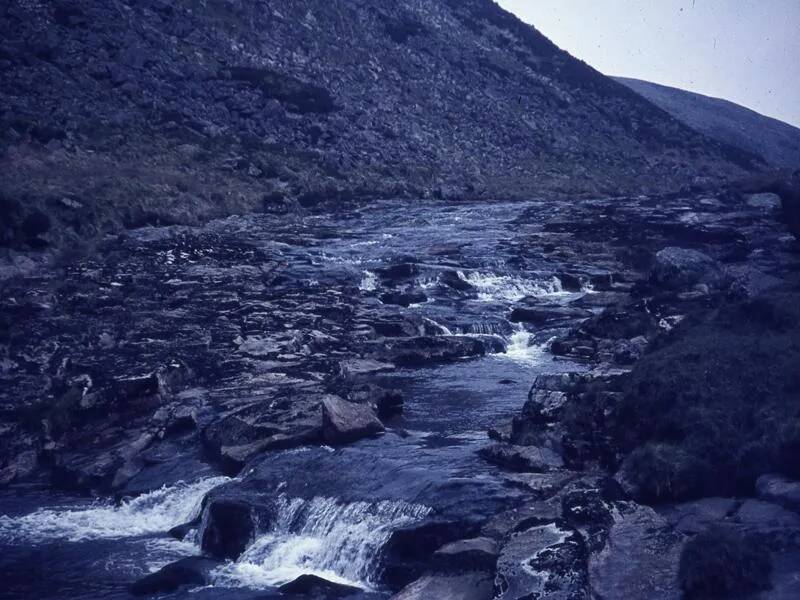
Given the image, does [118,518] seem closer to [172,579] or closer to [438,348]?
[172,579]

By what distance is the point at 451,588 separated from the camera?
9578mm

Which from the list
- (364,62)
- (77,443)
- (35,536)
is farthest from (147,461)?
(364,62)

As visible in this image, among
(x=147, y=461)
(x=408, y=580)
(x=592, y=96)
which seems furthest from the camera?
(x=592, y=96)

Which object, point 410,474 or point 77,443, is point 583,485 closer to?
point 410,474

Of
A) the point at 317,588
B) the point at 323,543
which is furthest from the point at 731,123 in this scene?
the point at 317,588

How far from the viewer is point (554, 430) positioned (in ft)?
43.0

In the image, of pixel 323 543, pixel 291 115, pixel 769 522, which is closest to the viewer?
pixel 769 522

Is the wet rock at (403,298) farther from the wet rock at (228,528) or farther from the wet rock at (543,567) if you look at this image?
the wet rock at (543,567)

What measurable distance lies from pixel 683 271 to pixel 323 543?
690 inches

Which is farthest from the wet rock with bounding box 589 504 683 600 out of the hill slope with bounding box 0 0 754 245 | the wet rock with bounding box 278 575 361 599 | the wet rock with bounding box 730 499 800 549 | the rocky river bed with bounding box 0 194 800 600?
the hill slope with bounding box 0 0 754 245

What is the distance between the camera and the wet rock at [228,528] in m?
12.3

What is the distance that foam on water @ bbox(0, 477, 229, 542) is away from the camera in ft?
43.5

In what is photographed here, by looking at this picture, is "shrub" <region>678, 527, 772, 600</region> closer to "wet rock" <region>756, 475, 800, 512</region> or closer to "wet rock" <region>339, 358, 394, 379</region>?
"wet rock" <region>756, 475, 800, 512</region>

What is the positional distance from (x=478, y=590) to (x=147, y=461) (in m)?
8.33
